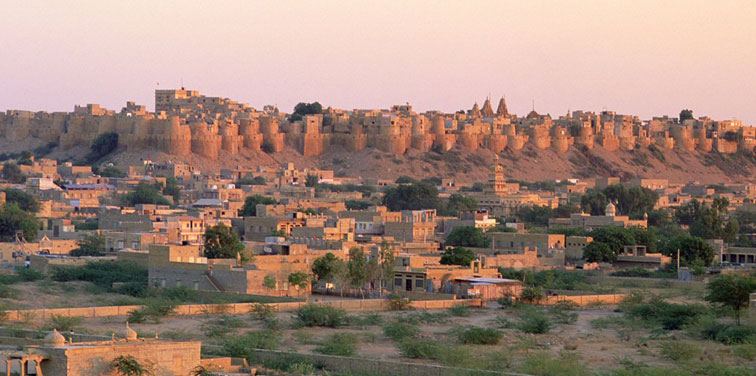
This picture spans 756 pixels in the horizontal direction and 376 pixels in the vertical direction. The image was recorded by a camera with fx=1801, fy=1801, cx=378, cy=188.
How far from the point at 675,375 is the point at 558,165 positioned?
7170cm

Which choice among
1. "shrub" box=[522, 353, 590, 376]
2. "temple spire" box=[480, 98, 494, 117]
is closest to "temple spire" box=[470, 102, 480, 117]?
"temple spire" box=[480, 98, 494, 117]

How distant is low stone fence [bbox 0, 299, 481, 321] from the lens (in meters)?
28.4

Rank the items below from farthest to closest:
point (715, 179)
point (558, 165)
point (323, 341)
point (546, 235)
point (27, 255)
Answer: point (715, 179), point (558, 165), point (546, 235), point (27, 255), point (323, 341)

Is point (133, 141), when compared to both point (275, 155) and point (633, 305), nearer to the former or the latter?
point (275, 155)

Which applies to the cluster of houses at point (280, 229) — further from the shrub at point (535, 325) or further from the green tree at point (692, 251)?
the shrub at point (535, 325)

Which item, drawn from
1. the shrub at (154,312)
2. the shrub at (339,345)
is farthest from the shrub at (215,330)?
the shrub at (339,345)

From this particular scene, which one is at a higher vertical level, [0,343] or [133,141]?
[133,141]

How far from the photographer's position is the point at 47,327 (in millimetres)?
26953

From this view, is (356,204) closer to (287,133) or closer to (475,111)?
(287,133)

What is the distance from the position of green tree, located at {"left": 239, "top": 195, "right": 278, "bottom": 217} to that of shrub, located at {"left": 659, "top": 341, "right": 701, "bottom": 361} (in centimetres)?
3019

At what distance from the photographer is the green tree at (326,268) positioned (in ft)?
116

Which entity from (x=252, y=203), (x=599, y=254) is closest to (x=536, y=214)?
(x=252, y=203)

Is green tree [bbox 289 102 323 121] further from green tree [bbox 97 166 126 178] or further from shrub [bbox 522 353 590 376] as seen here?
shrub [bbox 522 353 590 376]

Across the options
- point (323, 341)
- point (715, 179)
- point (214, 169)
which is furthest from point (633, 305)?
point (715, 179)
